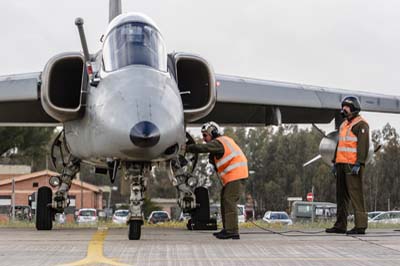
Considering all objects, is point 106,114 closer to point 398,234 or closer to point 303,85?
point 398,234

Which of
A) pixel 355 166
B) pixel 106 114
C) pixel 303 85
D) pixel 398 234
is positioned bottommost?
pixel 398 234

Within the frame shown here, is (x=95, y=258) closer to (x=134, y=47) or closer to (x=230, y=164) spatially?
(x=230, y=164)

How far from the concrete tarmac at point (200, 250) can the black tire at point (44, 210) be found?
2.15 meters

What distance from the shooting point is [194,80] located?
11.2 m

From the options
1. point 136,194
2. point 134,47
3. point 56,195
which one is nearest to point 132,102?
point 136,194

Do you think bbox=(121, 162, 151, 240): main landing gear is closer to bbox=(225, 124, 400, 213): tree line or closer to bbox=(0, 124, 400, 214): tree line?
bbox=(0, 124, 400, 214): tree line

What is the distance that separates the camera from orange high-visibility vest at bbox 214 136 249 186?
9.67 m

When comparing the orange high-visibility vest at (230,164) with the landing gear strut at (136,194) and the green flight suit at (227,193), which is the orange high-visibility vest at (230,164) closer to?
the green flight suit at (227,193)

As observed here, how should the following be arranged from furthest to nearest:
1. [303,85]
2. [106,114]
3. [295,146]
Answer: [295,146] < [303,85] < [106,114]

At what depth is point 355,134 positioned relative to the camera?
1028 centimetres

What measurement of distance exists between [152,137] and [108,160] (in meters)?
1.51

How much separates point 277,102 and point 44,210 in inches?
182

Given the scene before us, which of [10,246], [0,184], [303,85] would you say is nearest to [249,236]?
[10,246]

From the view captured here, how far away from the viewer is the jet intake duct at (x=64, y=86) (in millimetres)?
9977
